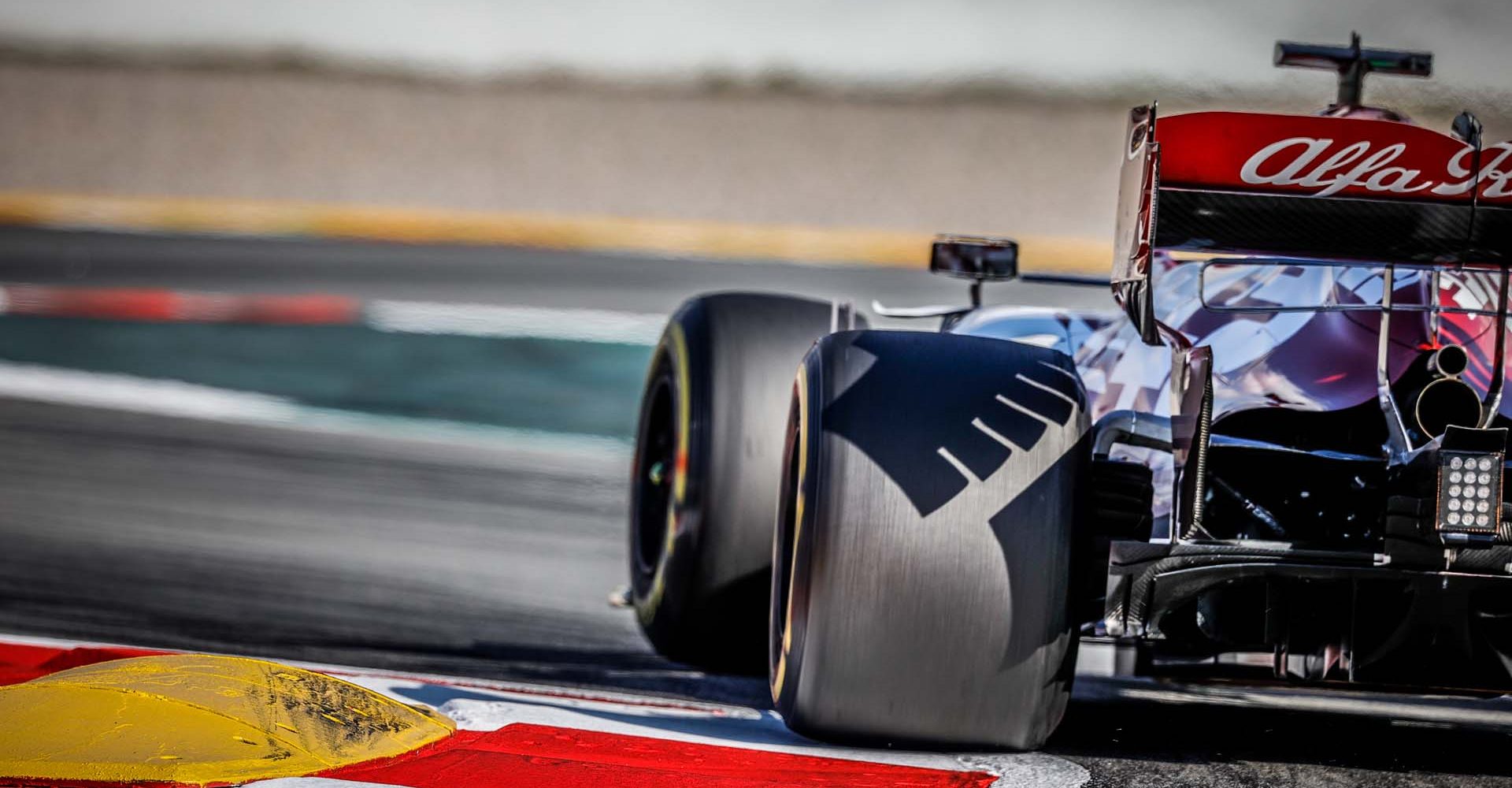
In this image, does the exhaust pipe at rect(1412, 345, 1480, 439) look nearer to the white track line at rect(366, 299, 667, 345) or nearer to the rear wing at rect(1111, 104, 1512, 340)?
the rear wing at rect(1111, 104, 1512, 340)

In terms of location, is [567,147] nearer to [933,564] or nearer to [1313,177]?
[1313,177]

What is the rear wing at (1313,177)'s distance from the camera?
2.92 meters

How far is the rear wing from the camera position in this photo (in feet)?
9.57

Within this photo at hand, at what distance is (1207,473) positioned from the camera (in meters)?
3.27

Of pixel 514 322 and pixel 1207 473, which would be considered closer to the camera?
pixel 1207 473

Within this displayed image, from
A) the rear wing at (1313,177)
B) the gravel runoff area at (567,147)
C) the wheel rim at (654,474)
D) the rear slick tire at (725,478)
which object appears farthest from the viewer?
the gravel runoff area at (567,147)

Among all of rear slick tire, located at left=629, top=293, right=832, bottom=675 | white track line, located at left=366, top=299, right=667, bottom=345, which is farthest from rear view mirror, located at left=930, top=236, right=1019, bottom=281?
white track line, located at left=366, top=299, right=667, bottom=345

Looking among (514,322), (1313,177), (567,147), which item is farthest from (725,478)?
(567,147)

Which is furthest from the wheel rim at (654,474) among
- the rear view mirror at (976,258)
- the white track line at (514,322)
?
the white track line at (514,322)

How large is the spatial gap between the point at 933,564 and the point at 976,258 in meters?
1.61

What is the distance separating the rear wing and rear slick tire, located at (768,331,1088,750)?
0.37m

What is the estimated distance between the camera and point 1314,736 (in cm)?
350

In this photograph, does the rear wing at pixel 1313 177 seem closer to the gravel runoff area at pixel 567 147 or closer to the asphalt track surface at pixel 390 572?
the asphalt track surface at pixel 390 572

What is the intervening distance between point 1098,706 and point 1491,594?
104 cm
